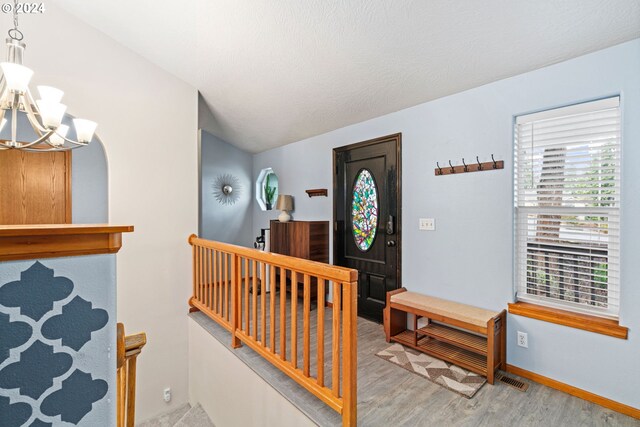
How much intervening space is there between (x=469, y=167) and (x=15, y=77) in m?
3.08

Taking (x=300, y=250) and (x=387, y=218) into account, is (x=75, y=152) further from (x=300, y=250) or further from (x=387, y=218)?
(x=387, y=218)

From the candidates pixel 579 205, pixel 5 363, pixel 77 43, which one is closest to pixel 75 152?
pixel 77 43

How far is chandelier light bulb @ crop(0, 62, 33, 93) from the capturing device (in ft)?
5.18

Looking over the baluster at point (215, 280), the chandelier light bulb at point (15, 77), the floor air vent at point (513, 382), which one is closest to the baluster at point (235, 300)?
the baluster at point (215, 280)

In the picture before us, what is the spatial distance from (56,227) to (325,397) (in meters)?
1.43

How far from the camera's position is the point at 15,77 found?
1.60 metres

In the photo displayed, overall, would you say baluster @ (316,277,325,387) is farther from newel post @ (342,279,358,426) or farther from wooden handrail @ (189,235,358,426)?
newel post @ (342,279,358,426)

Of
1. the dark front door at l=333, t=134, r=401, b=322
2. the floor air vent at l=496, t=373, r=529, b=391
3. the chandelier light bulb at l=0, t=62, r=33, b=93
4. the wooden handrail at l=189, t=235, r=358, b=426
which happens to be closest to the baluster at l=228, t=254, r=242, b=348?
the wooden handrail at l=189, t=235, r=358, b=426

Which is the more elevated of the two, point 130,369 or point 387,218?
point 387,218

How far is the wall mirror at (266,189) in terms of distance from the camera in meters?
5.03

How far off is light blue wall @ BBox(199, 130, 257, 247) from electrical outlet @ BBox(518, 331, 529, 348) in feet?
13.0

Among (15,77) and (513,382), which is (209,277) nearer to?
(15,77)

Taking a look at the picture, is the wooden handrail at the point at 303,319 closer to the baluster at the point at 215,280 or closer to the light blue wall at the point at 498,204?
the baluster at the point at 215,280

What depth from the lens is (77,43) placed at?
8.81 ft
